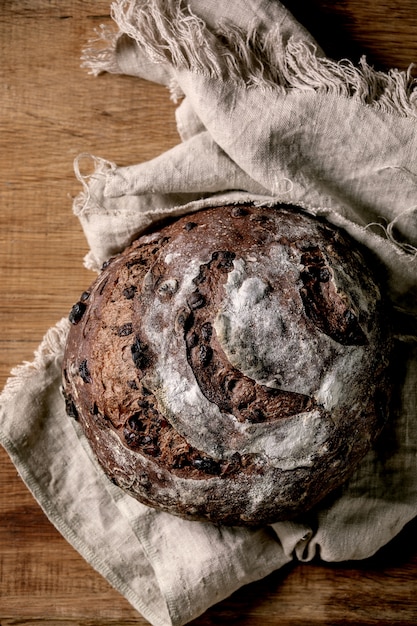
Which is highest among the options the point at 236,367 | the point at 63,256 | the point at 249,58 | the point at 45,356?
the point at 249,58

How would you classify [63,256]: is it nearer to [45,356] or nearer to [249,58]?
[45,356]

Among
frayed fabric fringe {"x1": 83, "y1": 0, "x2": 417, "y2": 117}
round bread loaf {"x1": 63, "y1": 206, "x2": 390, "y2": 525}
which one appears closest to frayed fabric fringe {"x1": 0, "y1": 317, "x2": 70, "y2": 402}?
round bread loaf {"x1": 63, "y1": 206, "x2": 390, "y2": 525}

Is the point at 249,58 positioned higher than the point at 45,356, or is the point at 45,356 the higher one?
the point at 249,58

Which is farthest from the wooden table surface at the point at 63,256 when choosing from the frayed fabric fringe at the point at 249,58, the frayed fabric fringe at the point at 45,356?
the frayed fabric fringe at the point at 249,58

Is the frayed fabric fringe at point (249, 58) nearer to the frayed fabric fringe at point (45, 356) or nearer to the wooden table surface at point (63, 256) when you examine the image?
the wooden table surface at point (63, 256)

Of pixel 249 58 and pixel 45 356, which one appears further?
pixel 45 356

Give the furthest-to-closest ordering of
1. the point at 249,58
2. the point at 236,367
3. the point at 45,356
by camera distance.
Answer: the point at 45,356
the point at 249,58
the point at 236,367

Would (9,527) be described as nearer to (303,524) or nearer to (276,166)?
(303,524)

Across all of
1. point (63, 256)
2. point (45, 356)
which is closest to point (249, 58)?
point (63, 256)
